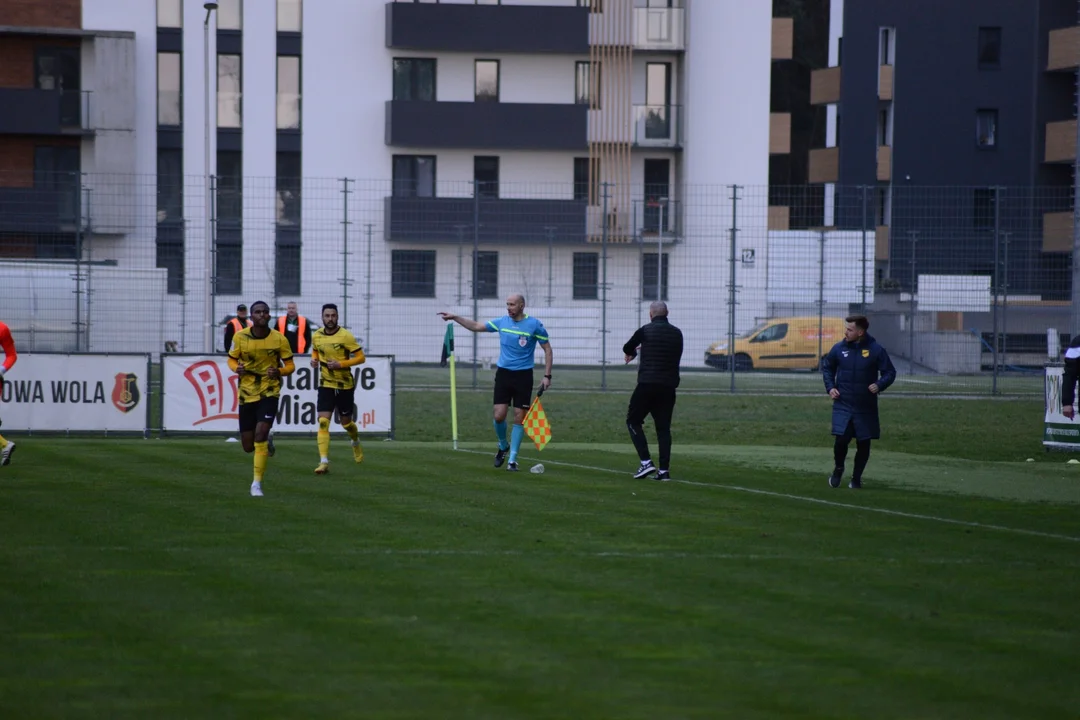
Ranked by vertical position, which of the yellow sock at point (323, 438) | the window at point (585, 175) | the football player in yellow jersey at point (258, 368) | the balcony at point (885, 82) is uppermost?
the balcony at point (885, 82)

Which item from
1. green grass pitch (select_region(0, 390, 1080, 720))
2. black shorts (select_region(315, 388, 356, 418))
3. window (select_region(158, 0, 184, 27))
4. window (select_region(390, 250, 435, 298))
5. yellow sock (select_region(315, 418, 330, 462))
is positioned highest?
window (select_region(158, 0, 184, 27))

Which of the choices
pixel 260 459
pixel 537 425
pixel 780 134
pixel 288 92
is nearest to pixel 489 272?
pixel 288 92

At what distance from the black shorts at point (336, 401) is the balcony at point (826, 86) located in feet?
141

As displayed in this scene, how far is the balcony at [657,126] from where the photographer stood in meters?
48.6

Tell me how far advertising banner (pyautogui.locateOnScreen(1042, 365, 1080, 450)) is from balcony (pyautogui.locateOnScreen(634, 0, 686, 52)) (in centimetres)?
2953

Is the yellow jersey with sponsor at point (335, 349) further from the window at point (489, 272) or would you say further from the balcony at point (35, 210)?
the window at point (489, 272)

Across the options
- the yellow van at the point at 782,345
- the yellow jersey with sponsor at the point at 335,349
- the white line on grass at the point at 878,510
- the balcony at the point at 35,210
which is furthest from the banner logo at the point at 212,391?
the yellow van at the point at 782,345

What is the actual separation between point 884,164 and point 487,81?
1687cm

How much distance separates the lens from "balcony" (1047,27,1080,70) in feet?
162

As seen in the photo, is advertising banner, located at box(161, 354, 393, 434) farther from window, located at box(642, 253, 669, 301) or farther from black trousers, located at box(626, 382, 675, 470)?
window, located at box(642, 253, 669, 301)

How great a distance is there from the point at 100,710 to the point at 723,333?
85.8 feet

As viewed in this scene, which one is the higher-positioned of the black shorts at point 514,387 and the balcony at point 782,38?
the balcony at point 782,38

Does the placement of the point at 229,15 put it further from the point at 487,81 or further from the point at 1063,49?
the point at 1063,49

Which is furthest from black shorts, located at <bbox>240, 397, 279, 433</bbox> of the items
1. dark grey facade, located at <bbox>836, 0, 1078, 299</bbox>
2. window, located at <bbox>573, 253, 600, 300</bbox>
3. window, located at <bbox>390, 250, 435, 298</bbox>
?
dark grey facade, located at <bbox>836, 0, 1078, 299</bbox>
